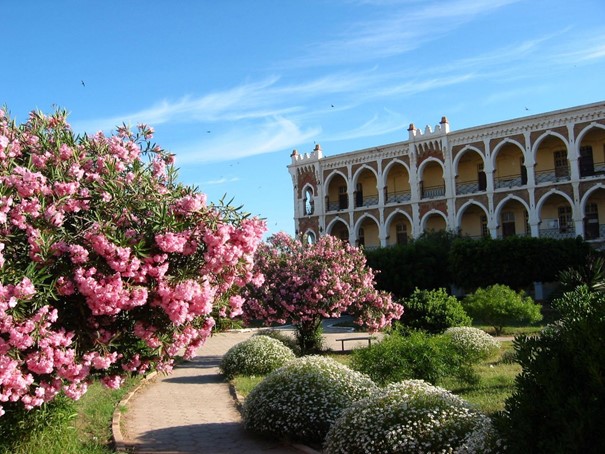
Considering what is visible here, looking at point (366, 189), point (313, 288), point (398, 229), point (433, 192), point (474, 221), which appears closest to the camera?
point (313, 288)

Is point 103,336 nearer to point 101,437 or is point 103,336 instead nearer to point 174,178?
point 174,178

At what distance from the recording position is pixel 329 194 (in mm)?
48219

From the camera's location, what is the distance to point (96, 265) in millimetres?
5469

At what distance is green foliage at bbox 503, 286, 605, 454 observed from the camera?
3803 millimetres

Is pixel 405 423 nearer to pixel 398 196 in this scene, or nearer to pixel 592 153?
pixel 592 153

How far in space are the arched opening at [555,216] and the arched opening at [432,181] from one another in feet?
21.7

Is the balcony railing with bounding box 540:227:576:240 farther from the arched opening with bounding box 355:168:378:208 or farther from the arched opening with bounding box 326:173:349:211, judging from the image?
the arched opening with bounding box 326:173:349:211

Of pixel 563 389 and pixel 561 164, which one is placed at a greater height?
pixel 561 164

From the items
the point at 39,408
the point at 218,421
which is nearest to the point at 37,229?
the point at 39,408

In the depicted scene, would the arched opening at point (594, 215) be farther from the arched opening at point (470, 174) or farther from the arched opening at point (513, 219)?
the arched opening at point (470, 174)

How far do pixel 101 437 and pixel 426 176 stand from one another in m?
36.7

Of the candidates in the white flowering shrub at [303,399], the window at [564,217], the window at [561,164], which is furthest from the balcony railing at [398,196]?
the white flowering shrub at [303,399]

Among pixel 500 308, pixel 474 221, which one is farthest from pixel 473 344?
pixel 474 221

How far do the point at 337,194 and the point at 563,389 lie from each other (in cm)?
4429
